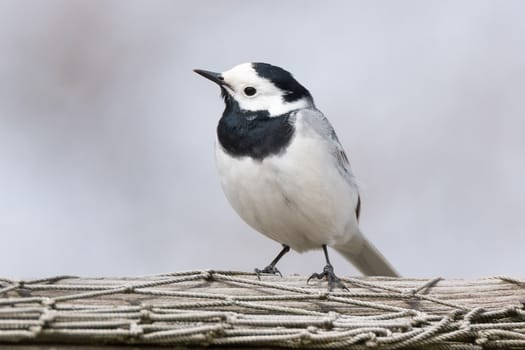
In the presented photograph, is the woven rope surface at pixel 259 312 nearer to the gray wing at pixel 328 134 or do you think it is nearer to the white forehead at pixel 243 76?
the gray wing at pixel 328 134

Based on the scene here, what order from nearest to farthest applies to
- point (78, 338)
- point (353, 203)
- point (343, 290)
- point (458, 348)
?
1. point (78, 338)
2. point (458, 348)
3. point (343, 290)
4. point (353, 203)

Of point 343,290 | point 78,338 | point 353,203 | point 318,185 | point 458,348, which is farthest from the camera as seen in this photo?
point 353,203

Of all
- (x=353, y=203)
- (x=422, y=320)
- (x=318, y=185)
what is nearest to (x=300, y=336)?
(x=422, y=320)

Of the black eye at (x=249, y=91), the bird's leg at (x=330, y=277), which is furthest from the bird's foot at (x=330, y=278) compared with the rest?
the black eye at (x=249, y=91)

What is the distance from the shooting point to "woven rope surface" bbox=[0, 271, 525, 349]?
2.61 meters

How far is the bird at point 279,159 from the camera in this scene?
4.36m

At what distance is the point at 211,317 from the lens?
8.84ft

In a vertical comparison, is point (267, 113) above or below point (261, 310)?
above

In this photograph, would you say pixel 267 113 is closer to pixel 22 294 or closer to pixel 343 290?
pixel 343 290

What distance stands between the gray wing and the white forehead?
219 mm

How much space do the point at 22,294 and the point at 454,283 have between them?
47.5 inches

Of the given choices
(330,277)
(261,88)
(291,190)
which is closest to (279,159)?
(291,190)

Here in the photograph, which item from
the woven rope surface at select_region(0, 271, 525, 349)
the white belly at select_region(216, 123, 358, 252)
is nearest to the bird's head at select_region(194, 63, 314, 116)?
the white belly at select_region(216, 123, 358, 252)

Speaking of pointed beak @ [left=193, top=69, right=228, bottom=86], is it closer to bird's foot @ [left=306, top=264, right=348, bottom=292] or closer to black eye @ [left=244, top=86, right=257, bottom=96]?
black eye @ [left=244, top=86, right=257, bottom=96]
